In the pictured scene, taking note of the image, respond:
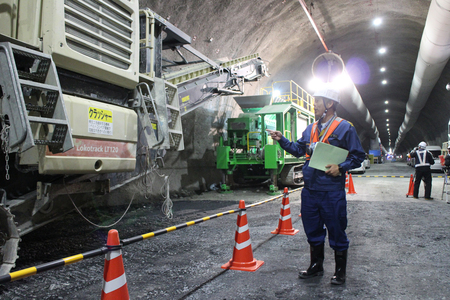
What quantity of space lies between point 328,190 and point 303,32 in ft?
44.5

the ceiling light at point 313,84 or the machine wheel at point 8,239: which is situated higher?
the ceiling light at point 313,84

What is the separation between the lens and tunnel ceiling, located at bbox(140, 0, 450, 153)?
10.8m

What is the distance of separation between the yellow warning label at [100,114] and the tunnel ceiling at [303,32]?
6.02 metres

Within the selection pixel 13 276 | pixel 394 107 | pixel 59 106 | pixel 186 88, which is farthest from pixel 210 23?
pixel 394 107

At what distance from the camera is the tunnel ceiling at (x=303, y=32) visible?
10805mm

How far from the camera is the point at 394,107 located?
114ft

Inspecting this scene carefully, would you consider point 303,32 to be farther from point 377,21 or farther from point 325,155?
point 325,155

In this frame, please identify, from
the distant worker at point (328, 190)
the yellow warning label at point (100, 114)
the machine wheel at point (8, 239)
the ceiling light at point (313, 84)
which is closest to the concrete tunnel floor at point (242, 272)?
the distant worker at point (328, 190)

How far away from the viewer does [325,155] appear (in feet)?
10.4

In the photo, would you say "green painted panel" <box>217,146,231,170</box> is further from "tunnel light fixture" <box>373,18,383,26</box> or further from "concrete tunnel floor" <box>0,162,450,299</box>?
"tunnel light fixture" <box>373,18,383,26</box>

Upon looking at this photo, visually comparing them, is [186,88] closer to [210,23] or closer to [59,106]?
[210,23]

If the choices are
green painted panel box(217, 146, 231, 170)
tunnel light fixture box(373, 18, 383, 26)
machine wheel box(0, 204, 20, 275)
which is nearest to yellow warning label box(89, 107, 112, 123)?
machine wheel box(0, 204, 20, 275)

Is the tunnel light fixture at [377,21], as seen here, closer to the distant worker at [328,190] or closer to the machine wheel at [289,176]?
the machine wheel at [289,176]

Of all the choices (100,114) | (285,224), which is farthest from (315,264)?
(100,114)
